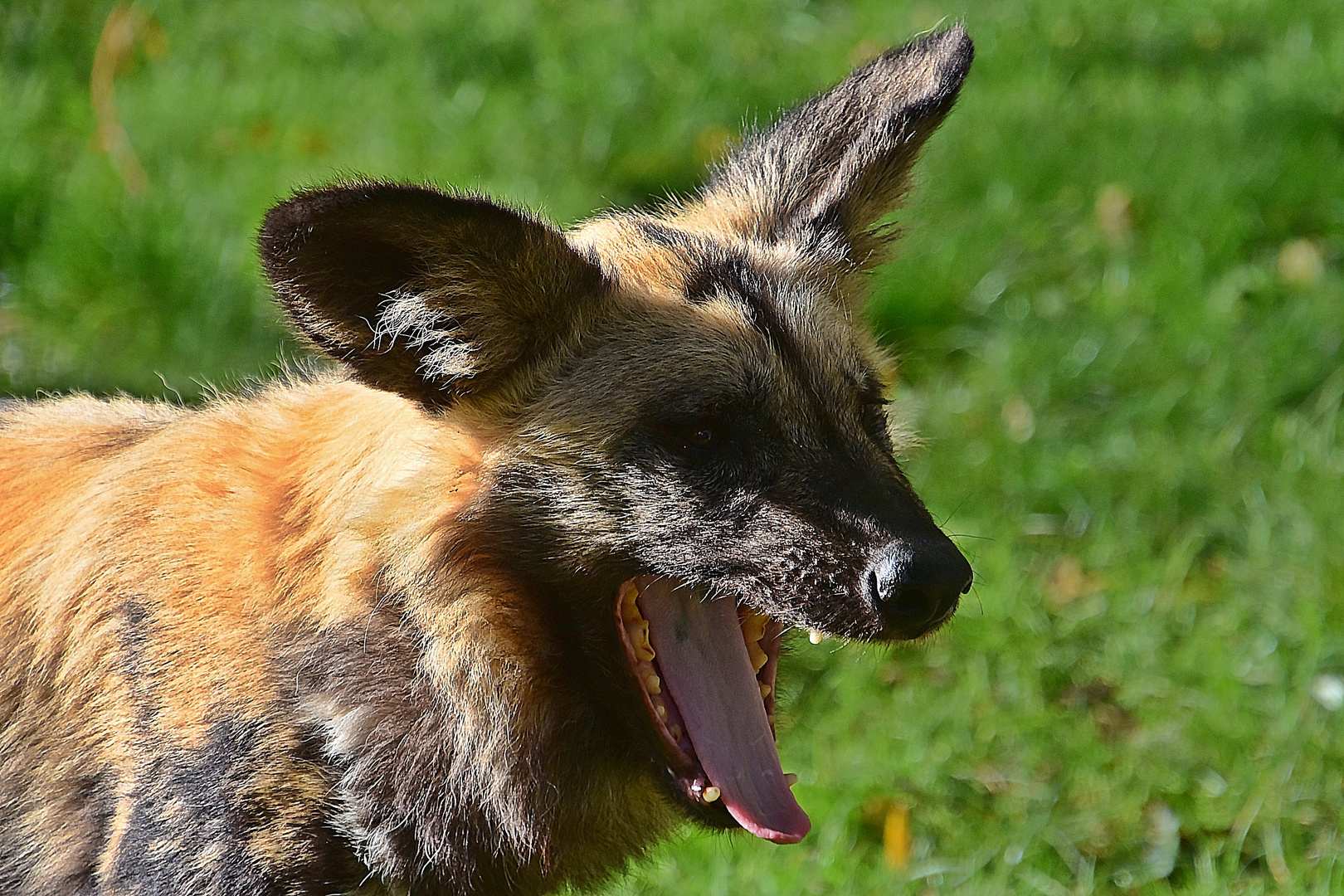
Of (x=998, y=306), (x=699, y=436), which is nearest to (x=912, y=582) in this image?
(x=699, y=436)

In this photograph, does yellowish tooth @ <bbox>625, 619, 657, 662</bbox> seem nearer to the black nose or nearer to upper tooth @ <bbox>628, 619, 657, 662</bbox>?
upper tooth @ <bbox>628, 619, 657, 662</bbox>

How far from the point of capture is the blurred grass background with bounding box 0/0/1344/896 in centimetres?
382

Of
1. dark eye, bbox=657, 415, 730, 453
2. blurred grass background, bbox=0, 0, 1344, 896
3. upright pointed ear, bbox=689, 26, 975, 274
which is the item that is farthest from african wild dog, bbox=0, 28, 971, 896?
blurred grass background, bbox=0, 0, 1344, 896

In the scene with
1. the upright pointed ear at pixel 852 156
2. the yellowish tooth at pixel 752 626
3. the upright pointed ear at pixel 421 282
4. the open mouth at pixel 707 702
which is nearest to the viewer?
the upright pointed ear at pixel 421 282

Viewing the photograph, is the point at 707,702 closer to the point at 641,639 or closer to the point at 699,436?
the point at 641,639

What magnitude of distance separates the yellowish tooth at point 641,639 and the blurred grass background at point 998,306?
1.96 ft

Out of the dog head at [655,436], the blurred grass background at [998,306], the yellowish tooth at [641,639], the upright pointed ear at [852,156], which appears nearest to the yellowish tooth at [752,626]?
the dog head at [655,436]

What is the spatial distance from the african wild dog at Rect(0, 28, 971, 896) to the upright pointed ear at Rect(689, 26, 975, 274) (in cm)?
37

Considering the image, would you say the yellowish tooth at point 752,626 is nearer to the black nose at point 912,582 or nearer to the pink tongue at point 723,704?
the pink tongue at point 723,704

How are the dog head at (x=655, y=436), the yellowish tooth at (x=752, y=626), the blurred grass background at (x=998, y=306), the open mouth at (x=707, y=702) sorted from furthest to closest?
the blurred grass background at (x=998, y=306) < the yellowish tooth at (x=752, y=626) < the open mouth at (x=707, y=702) < the dog head at (x=655, y=436)

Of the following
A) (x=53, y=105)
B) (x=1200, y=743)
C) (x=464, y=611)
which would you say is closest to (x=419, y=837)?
(x=464, y=611)

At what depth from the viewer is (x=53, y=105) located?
18.7ft

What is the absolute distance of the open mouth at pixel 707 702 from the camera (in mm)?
2693

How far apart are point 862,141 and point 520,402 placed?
0.98 m
